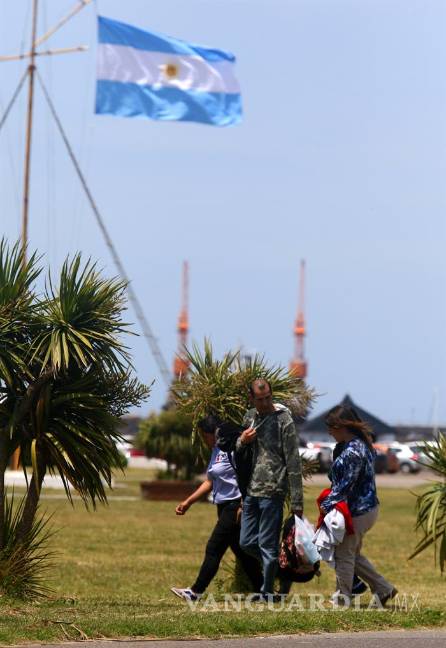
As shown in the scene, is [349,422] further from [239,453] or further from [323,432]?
[323,432]

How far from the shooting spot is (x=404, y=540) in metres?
23.9

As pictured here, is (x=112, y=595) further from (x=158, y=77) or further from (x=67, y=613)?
(x=158, y=77)

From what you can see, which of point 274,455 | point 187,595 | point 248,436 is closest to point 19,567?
point 187,595

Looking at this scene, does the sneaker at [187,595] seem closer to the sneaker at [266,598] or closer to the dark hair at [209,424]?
the sneaker at [266,598]

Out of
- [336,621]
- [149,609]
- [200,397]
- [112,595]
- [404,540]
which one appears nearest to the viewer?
[336,621]

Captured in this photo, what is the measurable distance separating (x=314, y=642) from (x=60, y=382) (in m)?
3.67

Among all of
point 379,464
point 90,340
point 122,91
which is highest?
point 122,91

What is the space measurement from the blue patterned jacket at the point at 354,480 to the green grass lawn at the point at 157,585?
0.80 metres

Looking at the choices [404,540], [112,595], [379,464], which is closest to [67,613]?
[112,595]

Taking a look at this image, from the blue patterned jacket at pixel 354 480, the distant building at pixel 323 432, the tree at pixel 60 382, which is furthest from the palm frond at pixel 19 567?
the distant building at pixel 323 432

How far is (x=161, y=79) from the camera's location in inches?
1423

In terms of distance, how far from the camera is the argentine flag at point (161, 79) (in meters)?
35.6

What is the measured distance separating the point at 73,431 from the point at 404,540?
13389 millimetres

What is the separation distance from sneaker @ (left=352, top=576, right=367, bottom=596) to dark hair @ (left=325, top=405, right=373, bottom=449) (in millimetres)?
1229
